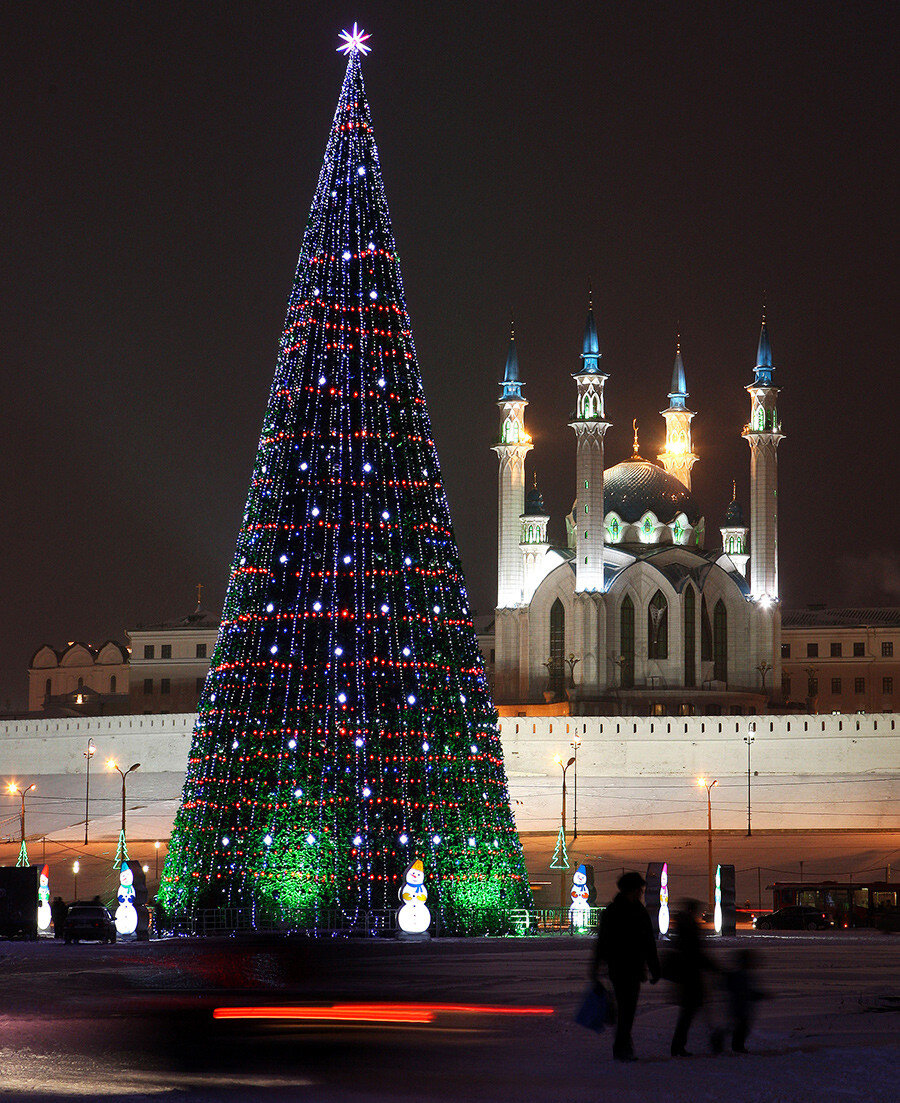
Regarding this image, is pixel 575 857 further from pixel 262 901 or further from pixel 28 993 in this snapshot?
pixel 28 993

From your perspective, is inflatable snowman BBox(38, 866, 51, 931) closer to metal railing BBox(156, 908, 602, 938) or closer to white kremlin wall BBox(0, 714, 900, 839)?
metal railing BBox(156, 908, 602, 938)

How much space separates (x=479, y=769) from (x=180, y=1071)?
12155mm

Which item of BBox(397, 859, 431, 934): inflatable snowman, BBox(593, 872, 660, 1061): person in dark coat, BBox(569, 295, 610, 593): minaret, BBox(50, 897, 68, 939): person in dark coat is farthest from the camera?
BBox(569, 295, 610, 593): minaret

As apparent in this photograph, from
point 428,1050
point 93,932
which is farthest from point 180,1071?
point 93,932

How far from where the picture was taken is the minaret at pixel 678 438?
69562mm

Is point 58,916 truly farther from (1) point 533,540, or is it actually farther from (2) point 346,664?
(1) point 533,540

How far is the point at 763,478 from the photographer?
64188 millimetres

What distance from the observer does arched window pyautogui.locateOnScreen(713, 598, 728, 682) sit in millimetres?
62781

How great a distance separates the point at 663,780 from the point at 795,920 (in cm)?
2330

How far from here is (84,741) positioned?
Result: 63.1 metres

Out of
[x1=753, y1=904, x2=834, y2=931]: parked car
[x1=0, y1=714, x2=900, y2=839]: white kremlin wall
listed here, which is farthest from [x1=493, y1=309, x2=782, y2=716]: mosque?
[x1=753, y1=904, x2=834, y2=931]: parked car

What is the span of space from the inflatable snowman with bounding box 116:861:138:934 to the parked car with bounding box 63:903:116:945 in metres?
1.47

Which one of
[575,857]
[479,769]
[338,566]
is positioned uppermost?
[338,566]

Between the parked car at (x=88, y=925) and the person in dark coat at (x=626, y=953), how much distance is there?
1524 centimetres
